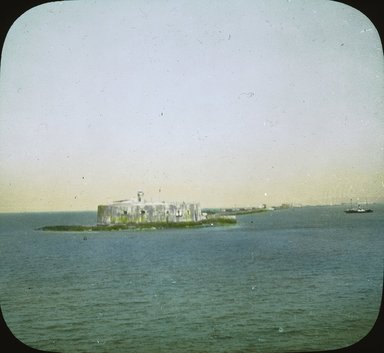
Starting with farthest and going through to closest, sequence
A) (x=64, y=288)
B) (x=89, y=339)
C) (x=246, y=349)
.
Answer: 1. (x=64, y=288)
2. (x=89, y=339)
3. (x=246, y=349)

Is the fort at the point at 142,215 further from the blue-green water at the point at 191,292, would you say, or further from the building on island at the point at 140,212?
the blue-green water at the point at 191,292

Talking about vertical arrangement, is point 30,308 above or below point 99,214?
below

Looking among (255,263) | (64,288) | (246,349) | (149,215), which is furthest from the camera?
(149,215)

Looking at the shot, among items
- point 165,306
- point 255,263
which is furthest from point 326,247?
point 165,306

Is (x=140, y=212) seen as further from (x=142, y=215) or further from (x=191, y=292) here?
(x=191, y=292)

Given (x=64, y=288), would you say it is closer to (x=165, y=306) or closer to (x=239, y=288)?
(x=165, y=306)

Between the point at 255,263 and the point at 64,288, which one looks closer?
the point at 64,288
